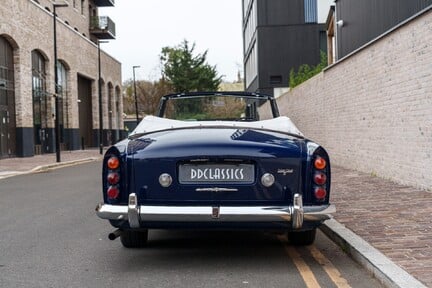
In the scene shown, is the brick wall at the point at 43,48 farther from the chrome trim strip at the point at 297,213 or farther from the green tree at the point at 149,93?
the green tree at the point at 149,93

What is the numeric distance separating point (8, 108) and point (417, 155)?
23777mm

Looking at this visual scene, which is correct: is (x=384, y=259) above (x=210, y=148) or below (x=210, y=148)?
below

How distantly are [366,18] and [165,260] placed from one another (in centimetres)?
1061

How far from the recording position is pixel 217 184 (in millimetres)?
5059

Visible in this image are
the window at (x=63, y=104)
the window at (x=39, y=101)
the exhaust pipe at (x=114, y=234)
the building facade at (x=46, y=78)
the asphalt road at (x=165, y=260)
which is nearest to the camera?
the asphalt road at (x=165, y=260)

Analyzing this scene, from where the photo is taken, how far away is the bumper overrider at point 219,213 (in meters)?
4.96

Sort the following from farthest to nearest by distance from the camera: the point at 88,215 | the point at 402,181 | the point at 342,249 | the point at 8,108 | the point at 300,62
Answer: the point at 300,62, the point at 8,108, the point at 402,181, the point at 88,215, the point at 342,249

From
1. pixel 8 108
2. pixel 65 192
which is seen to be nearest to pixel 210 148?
pixel 65 192

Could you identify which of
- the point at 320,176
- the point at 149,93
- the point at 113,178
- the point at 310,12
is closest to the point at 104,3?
the point at 310,12

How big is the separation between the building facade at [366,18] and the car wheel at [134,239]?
22.7 ft

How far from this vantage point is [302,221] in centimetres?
504

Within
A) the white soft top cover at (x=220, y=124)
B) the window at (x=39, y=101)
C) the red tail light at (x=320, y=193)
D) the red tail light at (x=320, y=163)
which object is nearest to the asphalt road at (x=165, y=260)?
the red tail light at (x=320, y=193)

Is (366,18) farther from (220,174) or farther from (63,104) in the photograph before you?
(63,104)

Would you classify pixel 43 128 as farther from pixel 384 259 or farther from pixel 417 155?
pixel 384 259
